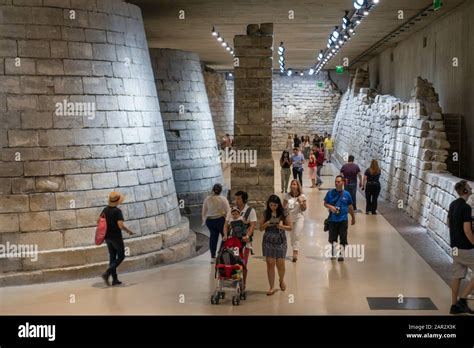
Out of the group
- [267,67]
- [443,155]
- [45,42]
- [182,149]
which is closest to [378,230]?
[443,155]

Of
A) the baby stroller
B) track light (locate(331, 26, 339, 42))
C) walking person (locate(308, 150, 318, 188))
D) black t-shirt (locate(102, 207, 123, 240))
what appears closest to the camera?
the baby stroller

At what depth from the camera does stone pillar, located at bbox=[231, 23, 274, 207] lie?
1802cm

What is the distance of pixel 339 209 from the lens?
1323 cm

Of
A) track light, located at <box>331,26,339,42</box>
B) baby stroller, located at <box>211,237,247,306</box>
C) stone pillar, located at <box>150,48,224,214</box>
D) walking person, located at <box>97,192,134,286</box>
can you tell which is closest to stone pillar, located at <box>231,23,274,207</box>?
stone pillar, located at <box>150,48,224,214</box>

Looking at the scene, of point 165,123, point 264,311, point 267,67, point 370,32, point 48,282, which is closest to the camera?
point 264,311

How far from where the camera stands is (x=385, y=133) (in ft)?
76.4

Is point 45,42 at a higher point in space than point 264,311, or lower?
higher

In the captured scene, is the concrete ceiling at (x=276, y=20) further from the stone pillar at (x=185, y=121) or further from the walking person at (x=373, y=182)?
the walking person at (x=373, y=182)

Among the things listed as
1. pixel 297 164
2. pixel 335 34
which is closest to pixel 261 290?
pixel 335 34

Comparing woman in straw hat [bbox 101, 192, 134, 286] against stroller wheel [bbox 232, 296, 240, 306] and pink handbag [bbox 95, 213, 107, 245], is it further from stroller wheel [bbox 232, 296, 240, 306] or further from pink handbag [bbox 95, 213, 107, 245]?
stroller wheel [bbox 232, 296, 240, 306]

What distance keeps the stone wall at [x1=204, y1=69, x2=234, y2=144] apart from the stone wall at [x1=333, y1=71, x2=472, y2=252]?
1164cm

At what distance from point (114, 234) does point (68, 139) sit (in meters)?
2.09
